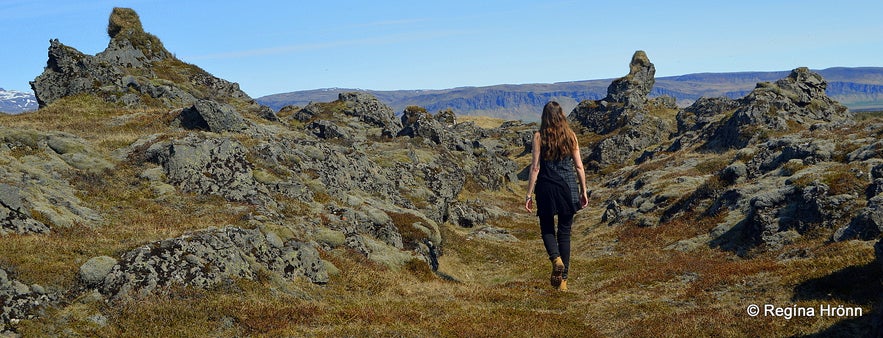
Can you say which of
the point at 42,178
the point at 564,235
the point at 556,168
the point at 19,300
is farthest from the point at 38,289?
the point at 42,178

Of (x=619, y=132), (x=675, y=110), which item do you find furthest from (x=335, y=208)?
(x=675, y=110)

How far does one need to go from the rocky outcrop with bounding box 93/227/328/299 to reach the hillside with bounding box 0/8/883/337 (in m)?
0.07

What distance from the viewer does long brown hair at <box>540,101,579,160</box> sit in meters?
14.3

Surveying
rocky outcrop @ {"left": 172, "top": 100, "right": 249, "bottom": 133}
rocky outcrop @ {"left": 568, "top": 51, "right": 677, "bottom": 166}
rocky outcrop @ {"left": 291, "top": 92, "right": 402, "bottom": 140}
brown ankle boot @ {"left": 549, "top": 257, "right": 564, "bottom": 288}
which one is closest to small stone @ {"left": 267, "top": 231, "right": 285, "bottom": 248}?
brown ankle boot @ {"left": 549, "top": 257, "right": 564, "bottom": 288}

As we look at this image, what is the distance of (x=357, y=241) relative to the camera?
25125 mm

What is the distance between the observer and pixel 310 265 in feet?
63.1

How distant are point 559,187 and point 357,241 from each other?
42.4 feet

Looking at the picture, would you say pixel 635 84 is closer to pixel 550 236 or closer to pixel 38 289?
pixel 550 236

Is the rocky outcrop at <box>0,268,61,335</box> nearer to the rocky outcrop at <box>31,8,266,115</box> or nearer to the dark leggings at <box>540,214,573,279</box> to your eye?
the dark leggings at <box>540,214,573,279</box>

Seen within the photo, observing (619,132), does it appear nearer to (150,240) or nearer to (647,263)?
(647,263)

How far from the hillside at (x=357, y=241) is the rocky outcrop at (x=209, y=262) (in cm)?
7

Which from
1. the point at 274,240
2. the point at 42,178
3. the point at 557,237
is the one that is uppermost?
the point at 42,178

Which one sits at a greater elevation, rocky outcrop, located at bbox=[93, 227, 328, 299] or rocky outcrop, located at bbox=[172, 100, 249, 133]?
rocky outcrop, located at bbox=[172, 100, 249, 133]

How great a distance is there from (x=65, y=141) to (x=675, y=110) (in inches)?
5086
